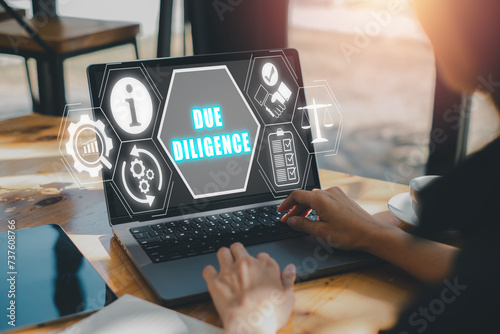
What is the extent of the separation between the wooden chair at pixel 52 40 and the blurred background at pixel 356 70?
2.87 ft

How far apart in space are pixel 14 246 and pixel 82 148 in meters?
0.59

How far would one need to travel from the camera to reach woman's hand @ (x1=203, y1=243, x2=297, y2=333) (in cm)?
65

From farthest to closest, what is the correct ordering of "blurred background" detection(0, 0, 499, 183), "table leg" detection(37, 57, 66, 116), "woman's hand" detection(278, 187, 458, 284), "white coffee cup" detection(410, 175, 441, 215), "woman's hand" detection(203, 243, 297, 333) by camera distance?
"blurred background" detection(0, 0, 499, 183)
"table leg" detection(37, 57, 66, 116)
"white coffee cup" detection(410, 175, 441, 215)
"woman's hand" detection(278, 187, 458, 284)
"woman's hand" detection(203, 243, 297, 333)

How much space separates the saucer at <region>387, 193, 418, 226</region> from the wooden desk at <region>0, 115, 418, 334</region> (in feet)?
0.14

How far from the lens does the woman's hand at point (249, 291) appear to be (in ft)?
2.13

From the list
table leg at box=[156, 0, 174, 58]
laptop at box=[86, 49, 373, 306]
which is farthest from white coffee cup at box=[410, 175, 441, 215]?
table leg at box=[156, 0, 174, 58]

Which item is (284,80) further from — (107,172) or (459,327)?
(459,327)

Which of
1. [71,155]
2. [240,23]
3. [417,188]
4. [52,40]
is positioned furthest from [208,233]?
[52,40]

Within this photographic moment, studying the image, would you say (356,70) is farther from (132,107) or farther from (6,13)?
(132,107)

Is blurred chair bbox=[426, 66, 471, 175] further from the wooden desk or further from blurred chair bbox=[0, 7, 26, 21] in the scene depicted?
blurred chair bbox=[0, 7, 26, 21]

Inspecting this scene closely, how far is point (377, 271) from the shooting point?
32.7 inches

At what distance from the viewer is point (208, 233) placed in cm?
89

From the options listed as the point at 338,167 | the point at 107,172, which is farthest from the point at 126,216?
the point at 338,167

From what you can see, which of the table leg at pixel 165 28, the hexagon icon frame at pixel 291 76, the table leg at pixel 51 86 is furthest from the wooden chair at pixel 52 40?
the hexagon icon frame at pixel 291 76
